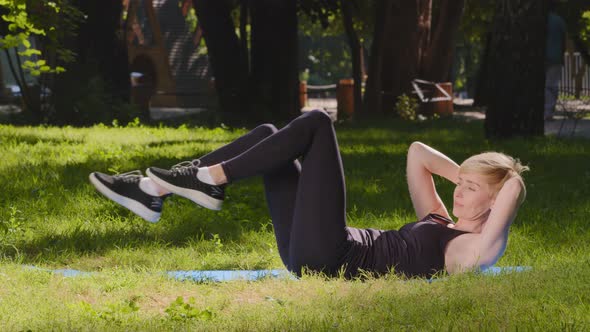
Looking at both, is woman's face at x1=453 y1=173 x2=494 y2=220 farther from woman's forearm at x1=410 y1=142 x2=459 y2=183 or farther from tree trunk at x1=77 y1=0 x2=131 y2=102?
tree trunk at x1=77 y1=0 x2=131 y2=102

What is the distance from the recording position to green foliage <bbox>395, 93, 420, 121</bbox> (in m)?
23.3

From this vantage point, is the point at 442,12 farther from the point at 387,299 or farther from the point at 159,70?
the point at 387,299

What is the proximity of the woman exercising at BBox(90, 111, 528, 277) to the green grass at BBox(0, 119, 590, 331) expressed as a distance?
20 centimetres

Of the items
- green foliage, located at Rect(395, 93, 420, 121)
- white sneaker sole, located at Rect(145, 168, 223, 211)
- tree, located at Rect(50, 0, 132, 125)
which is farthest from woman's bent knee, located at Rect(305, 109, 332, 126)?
green foliage, located at Rect(395, 93, 420, 121)

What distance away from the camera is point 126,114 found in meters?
18.5

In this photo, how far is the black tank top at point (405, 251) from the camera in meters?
5.77

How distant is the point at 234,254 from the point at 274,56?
44.4 feet

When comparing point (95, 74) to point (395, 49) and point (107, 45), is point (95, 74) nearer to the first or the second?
point (107, 45)

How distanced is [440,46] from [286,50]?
Answer: 7.13m

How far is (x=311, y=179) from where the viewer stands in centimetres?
578

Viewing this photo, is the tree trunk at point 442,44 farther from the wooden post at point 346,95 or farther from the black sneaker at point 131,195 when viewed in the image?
the black sneaker at point 131,195

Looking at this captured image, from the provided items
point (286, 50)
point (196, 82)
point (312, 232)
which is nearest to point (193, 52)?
point (196, 82)

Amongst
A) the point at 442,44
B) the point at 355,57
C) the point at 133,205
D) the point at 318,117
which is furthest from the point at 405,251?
the point at 355,57

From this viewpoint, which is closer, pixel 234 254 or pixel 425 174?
pixel 425 174
